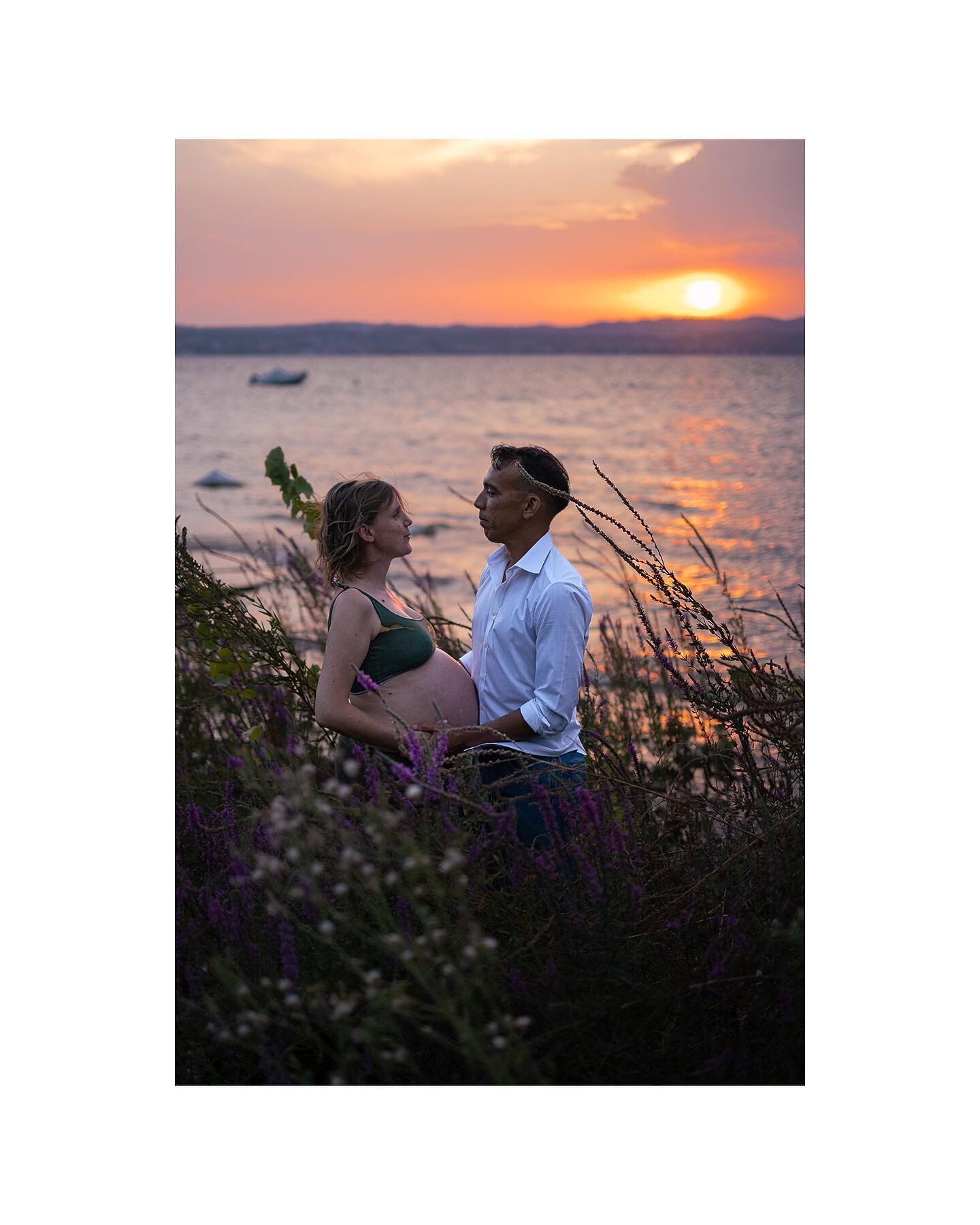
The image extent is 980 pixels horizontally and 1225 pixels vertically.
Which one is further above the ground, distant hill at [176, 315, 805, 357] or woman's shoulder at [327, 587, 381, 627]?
distant hill at [176, 315, 805, 357]

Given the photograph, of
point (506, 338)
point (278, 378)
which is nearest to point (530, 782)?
point (506, 338)

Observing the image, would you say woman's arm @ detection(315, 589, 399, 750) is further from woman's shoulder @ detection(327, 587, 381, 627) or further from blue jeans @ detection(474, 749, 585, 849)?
blue jeans @ detection(474, 749, 585, 849)

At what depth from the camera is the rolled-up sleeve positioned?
2928 millimetres

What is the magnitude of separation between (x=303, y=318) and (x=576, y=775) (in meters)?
2.81

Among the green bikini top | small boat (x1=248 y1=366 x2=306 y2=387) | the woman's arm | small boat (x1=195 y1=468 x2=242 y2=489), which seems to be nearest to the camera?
the woman's arm

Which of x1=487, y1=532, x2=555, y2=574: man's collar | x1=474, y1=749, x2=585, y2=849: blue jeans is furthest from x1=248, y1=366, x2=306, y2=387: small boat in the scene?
x1=474, y1=749, x2=585, y2=849: blue jeans

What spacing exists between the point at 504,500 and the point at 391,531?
1.12 ft

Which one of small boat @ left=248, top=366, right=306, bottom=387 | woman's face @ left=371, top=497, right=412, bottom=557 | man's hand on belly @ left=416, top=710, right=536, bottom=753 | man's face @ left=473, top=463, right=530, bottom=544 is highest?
small boat @ left=248, top=366, right=306, bottom=387

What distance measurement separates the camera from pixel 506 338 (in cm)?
442

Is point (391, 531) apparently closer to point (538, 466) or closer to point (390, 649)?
point (390, 649)

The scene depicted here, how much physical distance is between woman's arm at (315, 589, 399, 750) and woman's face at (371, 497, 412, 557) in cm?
19

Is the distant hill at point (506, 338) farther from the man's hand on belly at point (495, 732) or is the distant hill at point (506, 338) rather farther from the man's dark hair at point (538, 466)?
the man's hand on belly at point (495, 732)

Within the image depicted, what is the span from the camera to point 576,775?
116 inches

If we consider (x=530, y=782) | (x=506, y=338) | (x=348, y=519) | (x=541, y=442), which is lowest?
(x=530, y=782)
